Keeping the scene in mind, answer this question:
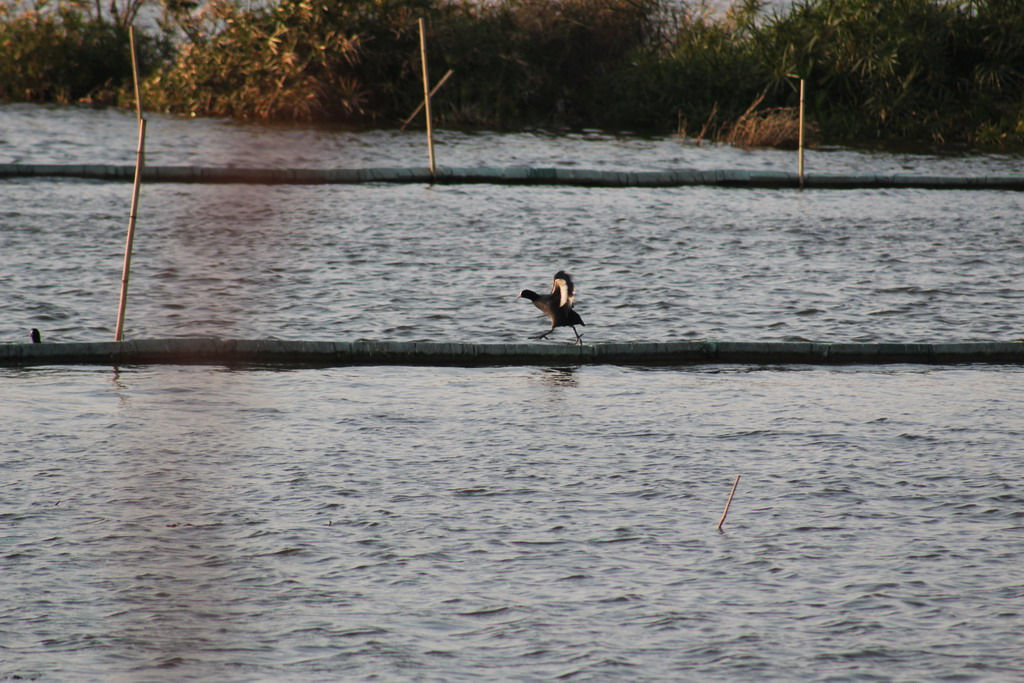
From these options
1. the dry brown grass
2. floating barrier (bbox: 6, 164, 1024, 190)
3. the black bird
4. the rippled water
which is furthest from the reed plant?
the black bird

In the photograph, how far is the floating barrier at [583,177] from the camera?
15047 mm

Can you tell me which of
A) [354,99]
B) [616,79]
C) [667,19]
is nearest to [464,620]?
[354,99]

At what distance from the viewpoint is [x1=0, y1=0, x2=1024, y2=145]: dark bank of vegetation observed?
70.5 feet

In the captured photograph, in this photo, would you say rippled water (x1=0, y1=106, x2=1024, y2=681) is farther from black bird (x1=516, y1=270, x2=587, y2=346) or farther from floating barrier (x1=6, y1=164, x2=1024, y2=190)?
floating barrier (x1=6, y1=164, x2=1024, y2=190)

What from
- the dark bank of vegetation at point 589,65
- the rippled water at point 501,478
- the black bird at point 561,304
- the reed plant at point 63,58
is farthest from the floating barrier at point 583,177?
the reed plant at point 63,58

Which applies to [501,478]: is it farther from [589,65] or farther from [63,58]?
[63,58]

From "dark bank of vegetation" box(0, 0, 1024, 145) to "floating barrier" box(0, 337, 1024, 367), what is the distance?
492 inches

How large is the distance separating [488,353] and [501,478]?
2.23 m

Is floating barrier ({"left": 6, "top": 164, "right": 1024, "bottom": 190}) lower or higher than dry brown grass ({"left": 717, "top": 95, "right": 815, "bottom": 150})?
lower

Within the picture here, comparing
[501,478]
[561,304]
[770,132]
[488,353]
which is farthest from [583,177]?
[501,478]

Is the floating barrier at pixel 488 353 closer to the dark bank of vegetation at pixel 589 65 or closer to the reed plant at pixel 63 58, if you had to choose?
the dark bank of vegetation at pixel 589 65

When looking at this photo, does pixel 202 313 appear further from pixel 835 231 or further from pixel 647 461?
pixel 835 231

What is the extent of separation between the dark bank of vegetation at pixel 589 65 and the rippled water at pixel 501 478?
10.4 m

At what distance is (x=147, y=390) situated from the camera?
22.4 feet
